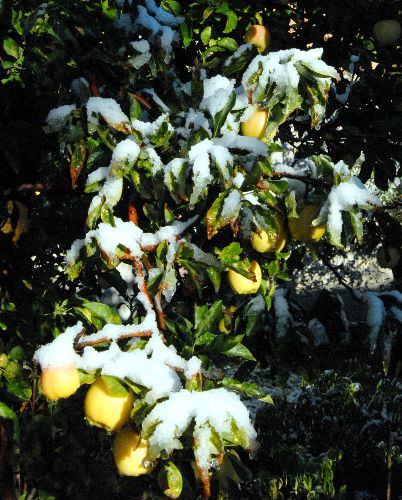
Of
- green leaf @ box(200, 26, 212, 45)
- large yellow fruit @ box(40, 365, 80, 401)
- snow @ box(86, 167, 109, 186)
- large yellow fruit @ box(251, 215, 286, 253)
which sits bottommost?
large yellow fruit @ box(251, 215, 286, 253)

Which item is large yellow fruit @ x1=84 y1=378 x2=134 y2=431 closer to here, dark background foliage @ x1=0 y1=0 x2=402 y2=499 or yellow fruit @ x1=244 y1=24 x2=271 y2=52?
dark background foliage @ x1=0 y1=0 x2=402 y2=499

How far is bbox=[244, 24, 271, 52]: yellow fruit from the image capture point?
1.77m

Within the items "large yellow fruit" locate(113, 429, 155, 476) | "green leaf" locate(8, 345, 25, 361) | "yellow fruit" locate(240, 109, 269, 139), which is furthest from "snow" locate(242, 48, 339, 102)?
"green leaf" locate(8, 345, 25, 361)

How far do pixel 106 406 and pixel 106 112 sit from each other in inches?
24.6

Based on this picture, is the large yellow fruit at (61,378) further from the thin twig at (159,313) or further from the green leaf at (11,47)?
the green leaf at (11,47)

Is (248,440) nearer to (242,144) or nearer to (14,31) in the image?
(242,144)

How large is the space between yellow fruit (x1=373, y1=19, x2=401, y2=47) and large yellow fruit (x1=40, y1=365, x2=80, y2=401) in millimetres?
1725

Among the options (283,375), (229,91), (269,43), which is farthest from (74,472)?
(269,43)

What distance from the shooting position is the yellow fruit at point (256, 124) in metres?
1.31

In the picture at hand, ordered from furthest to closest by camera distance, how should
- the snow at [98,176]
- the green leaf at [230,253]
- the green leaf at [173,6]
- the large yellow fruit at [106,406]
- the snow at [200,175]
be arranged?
1. the green leaf at [173,6]
2. the green leaf at [230,253]
3. the snow at [98,176]
4. the snow at [200,175]
5. the large yellow fruit at [106,406]

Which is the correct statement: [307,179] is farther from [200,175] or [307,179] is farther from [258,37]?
[258,37]

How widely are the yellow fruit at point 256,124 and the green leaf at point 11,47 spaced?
71cm

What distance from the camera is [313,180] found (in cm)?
135

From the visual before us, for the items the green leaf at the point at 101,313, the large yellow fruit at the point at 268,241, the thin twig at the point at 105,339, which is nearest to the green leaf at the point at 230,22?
the large yellow fruit at the point at 268,241
